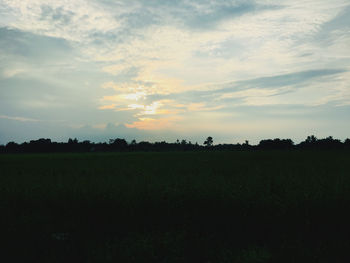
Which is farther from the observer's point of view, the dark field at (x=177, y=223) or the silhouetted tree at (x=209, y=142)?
the silhouetted tree at (x=209, y=142)

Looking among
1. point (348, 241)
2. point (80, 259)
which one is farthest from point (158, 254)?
point (348, 241)

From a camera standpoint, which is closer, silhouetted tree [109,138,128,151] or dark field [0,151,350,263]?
dark field [0,151,350,263]

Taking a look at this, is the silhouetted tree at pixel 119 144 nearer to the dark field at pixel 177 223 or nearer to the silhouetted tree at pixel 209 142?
the silhouetted tree at pixel 209 142

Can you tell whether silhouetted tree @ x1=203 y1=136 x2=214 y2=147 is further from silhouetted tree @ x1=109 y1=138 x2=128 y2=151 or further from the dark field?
the dark field

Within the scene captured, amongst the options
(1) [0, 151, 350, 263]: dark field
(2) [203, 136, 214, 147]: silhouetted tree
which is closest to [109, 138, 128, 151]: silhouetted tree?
(2) [203, 136, 214, 147]: silhouetted tree

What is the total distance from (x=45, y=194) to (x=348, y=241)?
26.3 feet

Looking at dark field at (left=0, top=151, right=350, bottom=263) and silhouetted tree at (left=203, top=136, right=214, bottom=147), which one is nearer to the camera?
dark field at (left=0, top=151, right=350, bottom=263)

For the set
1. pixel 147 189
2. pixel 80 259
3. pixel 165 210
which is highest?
pixel 147 189

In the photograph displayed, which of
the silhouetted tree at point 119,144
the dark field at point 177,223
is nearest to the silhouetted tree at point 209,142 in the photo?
the silhouetted tree at point 119,144

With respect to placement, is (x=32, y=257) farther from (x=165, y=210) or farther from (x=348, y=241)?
(x=348, y=241)

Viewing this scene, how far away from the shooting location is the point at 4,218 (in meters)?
6.16

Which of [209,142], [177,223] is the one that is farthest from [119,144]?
[177,223]

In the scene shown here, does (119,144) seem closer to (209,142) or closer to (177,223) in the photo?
(209,142)

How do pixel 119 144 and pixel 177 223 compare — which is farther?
pixel 119 144
